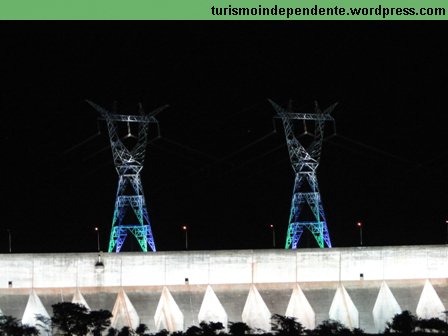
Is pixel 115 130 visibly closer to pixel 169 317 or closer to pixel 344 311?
pixel 169 317

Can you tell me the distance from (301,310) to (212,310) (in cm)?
329

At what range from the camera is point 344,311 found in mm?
39188

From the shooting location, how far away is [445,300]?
40.4 m

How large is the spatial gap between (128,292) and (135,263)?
1072 millimetres

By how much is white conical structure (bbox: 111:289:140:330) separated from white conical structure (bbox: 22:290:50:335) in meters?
2.36

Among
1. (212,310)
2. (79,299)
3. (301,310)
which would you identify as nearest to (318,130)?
(301,310)

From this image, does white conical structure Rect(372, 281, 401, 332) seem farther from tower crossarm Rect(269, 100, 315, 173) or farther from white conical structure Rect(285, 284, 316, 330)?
tower crossarm Rect(269, 100, 315, 173)

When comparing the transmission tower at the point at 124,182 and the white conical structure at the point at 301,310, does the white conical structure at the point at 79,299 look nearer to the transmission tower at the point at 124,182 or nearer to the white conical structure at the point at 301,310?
the transmission tower at the point at 124,182

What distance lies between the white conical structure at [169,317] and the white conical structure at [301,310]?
13.0 feet

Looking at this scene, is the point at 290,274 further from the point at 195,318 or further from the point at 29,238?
the point at 29,238

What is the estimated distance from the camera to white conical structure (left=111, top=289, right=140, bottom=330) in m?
37.6

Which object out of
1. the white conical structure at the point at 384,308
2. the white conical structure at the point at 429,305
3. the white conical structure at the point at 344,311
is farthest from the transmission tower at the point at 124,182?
the white conical structure at the point at 429,305

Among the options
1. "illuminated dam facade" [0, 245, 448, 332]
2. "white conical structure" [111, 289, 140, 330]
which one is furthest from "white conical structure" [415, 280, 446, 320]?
"white conical structure" [111, 289, 140, 330]

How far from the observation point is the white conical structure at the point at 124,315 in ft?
123
